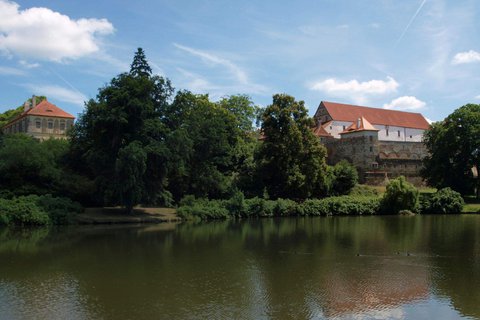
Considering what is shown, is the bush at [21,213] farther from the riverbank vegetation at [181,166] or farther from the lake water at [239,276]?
the lake water at [239,276]

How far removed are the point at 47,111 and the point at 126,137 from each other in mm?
37893

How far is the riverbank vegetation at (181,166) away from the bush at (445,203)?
11 centimetres

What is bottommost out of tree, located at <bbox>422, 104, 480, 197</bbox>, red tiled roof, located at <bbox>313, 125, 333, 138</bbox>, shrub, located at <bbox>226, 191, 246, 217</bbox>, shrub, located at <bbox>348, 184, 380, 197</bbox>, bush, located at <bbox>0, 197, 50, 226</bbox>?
bush, located at <bbox>0, 197, 50, 226</bbox>

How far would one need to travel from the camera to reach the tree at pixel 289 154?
48062 mm

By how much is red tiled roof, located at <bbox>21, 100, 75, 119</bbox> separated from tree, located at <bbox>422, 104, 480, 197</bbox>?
169 feet

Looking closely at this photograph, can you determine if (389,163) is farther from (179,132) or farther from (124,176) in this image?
(124,176)

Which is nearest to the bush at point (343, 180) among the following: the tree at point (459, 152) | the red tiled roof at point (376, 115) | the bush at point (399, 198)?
the bush at point (399, 198)

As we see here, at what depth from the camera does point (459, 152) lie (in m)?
53.9

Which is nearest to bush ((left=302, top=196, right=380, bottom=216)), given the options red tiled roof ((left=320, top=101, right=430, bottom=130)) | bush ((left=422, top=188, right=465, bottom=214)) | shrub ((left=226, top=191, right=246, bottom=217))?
bush ((left=422, top=188, right=465, bottom=214))

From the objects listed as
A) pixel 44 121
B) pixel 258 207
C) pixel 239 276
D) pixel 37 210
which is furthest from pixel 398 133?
pixel 239 276

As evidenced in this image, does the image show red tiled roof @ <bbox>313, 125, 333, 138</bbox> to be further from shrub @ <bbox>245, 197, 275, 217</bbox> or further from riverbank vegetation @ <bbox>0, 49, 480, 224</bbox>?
shrub @ <bbox>245, 197, 275, 217</bbox>

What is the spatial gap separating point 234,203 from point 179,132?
9.13 meters

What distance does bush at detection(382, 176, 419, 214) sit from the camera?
155ft

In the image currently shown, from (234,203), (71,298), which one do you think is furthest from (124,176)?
(71,298)
